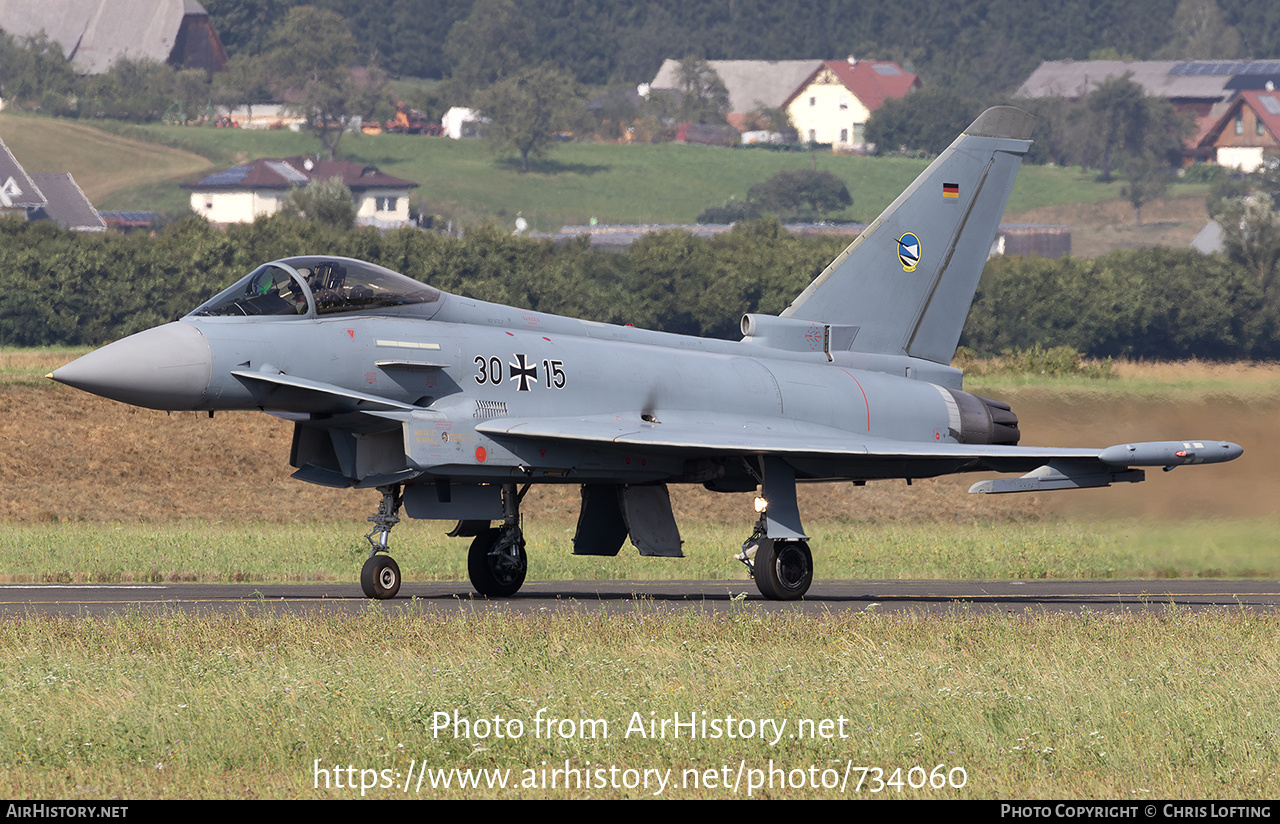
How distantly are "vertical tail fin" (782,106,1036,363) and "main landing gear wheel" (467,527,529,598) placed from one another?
5.28 m

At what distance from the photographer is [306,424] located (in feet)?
59.5

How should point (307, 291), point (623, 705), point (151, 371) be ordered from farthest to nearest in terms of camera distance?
point (307, 291)
point (151, 371)
point (623, 705)

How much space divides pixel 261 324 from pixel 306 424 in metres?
1.44

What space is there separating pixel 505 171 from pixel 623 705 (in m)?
168

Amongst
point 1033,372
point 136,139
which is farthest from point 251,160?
point 1033,372

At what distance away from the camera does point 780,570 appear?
62.5 ft

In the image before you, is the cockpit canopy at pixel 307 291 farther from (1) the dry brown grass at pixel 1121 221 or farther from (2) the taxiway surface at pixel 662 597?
(1) the dry brown grass at pixel 1121 221

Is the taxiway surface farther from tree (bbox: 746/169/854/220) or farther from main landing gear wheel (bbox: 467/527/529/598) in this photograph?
tree (bbox: 746/169/854/220)

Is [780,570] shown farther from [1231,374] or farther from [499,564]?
[1231,374]

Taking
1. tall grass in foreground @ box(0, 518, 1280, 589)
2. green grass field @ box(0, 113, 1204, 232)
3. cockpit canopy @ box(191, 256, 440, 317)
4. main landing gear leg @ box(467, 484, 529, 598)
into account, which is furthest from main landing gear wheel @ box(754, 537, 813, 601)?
green grass field @ box(0, 113, 1204, 232)

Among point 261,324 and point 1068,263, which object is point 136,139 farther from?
point 261,324

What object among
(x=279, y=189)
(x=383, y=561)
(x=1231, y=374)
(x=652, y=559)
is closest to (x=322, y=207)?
(x=279, y=189)

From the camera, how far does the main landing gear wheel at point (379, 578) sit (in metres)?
17.6

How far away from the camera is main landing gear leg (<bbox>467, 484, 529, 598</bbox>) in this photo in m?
19.1
